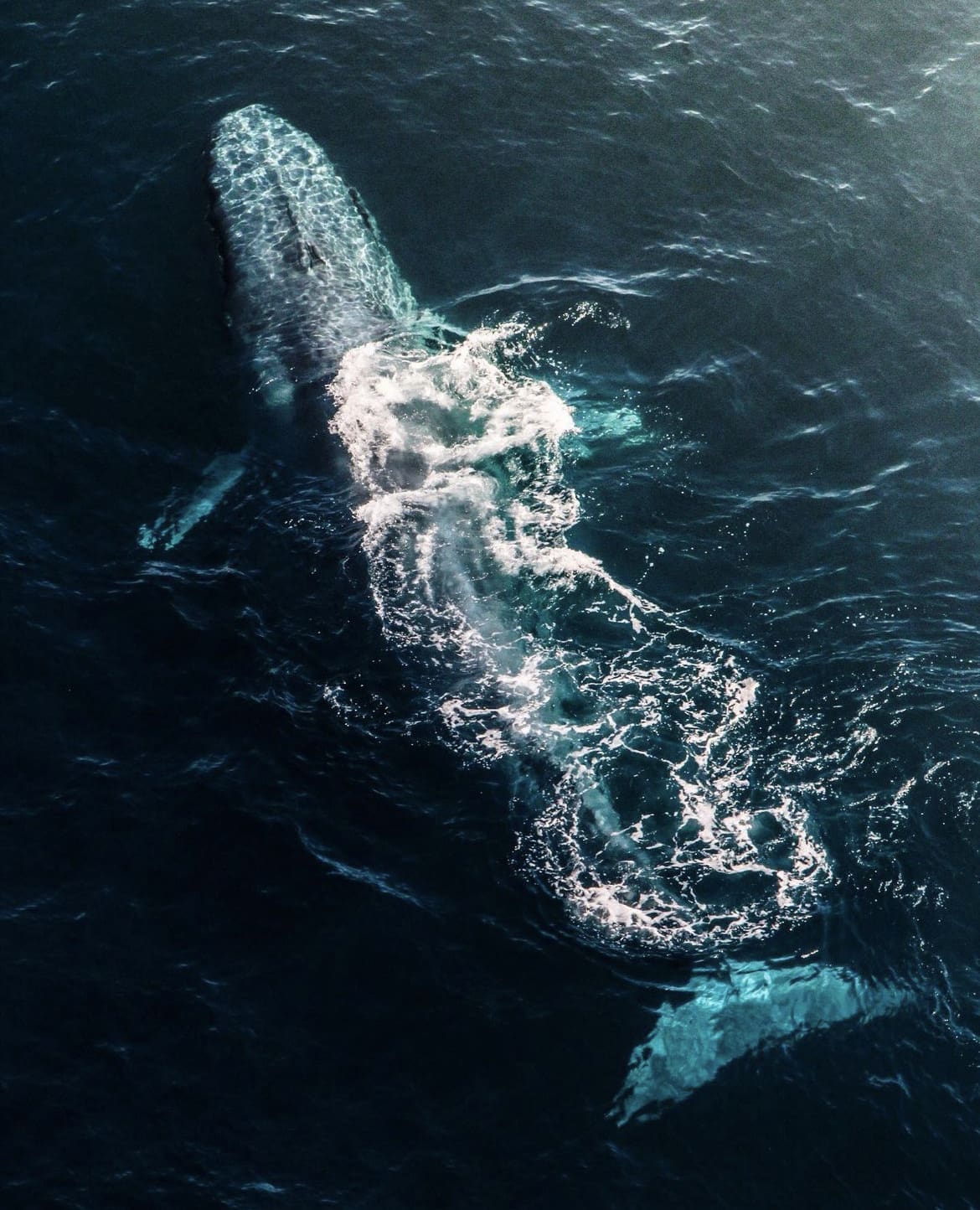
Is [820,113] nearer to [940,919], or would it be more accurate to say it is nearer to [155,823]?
[940,919]

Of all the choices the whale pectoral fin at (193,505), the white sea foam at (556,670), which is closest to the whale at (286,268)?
the whale pectoral fin at (193,505)

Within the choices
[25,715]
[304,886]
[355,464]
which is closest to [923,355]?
[355,464]

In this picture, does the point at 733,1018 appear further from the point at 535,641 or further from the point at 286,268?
the point at 286,268

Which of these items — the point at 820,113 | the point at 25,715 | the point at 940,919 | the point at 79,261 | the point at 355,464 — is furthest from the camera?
the point at 820,113

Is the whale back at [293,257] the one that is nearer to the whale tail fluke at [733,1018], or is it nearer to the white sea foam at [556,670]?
the white sea foam at [556,670]

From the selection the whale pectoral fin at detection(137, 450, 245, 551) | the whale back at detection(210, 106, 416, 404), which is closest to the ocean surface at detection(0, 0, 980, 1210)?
the whale pectoral fin at detection(137, 450, 245, 551)

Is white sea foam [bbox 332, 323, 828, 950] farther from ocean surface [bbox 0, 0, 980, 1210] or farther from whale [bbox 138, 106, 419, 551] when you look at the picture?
whale [bbox 138, 106, 419, 551]
